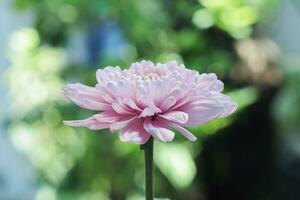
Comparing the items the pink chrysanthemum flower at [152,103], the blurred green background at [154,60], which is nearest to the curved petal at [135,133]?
the pink chrysanthemum flower at [152,103]

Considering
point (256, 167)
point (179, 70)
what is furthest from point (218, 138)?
point (179, 70)

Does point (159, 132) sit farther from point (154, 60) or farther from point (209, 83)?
point (154, 60)

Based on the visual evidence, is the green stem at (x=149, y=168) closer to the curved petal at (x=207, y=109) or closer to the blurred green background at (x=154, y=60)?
the curved petal at (x=207, y=109)

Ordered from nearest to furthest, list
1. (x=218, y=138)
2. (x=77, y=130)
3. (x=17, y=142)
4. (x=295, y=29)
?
(x=77, y=130) → (x=17, y=142) → (x=218, y=138) → (x=295, y=29)

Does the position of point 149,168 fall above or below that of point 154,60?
below

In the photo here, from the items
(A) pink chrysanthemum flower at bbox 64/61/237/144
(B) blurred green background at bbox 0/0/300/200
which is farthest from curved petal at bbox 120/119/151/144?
(B) blurred green background at bbox 0/0/300/200

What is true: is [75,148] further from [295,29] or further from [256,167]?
[295,29]

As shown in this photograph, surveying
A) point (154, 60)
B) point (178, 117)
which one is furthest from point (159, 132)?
point (154, 60)
